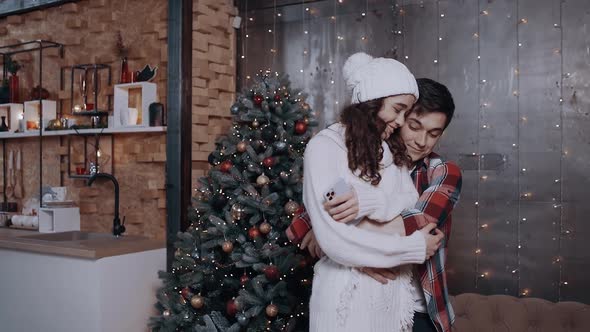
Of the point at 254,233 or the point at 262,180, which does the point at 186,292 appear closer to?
the point at 254,233

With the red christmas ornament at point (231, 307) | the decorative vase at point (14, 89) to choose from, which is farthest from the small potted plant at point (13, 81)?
the red christmas ornament at point (231, 307)

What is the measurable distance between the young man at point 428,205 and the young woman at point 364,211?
0.04 meters

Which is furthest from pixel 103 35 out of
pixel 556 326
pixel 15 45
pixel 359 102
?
pixel 556 326

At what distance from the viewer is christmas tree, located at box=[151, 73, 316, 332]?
9.43 ft

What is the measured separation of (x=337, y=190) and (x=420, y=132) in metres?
0.51

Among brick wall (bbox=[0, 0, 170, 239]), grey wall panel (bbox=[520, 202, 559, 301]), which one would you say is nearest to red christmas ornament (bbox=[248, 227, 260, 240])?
brick wall (bbox=[0, 0, 170, 239])

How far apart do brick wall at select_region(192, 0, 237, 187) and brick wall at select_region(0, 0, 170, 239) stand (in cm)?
22

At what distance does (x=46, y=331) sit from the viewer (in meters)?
3.55

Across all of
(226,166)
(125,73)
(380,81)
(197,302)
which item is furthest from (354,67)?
(125,73)

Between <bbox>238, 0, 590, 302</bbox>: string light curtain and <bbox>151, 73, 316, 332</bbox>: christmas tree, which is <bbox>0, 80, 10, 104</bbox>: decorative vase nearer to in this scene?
<bbox>151, 73, 316, 332</bbox>: christmas tree

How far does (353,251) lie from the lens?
5.34 feet

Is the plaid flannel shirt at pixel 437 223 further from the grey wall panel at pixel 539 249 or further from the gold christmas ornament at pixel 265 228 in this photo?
the grey wall panel at pixel 539 249

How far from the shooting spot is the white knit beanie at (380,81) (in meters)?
1.77

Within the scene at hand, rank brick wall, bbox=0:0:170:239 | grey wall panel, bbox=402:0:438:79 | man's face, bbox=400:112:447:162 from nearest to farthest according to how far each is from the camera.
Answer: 1. man's face, bbox=400:112:447:162
2. grey wall panel, bbox=402:0:438:79
3. brick wall, bbox=0:0:170:239
